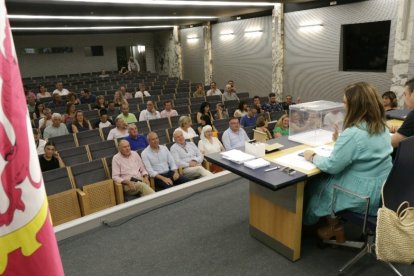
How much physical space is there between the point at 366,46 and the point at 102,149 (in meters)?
6.41

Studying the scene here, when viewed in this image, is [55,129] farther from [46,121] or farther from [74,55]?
[74,55]

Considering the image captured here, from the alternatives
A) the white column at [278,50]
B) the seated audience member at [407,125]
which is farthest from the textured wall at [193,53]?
the seated audience member at [407,125]

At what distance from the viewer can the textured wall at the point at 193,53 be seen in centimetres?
1344

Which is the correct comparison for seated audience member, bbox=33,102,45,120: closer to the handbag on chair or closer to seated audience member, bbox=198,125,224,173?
seated audience member, bbox=198,125,224,173

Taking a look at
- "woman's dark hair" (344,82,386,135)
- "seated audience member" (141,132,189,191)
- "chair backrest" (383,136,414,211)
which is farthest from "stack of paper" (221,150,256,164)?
"seated audience member" (141,132,189,191)

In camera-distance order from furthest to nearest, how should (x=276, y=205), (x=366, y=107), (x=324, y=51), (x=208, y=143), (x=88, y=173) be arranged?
(x=324, y=51) → (x=208, y=143) → (x=88, y=173) → (x=276, y=205) → (x=366, y=107)

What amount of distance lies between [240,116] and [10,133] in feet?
19.7

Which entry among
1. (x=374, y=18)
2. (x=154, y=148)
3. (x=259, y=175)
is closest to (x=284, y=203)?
(x=259, y=175)

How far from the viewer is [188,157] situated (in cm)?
455

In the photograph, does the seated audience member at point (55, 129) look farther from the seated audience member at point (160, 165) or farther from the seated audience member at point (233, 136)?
the seated audience member at point (233, 136)

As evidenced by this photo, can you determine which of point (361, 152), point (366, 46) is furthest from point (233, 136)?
point (366, 46)

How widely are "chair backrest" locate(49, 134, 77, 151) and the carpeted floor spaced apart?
2.47 metres

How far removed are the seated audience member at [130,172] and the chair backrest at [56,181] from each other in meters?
0.52

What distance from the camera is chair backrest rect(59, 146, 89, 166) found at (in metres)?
4.38
